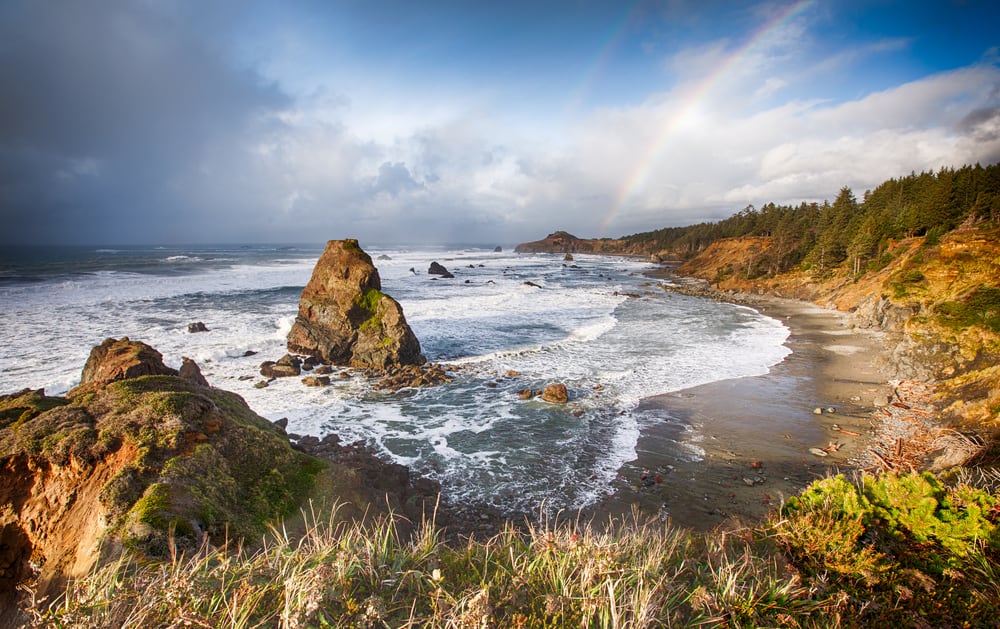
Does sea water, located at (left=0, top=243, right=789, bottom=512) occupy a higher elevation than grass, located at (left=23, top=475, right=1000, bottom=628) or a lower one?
lower

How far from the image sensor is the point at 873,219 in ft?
148

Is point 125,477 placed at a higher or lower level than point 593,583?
lower

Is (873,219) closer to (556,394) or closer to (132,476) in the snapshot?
(556,394)

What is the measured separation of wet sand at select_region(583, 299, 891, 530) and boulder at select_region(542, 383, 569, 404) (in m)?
2.78

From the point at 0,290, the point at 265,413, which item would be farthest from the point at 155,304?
the point at 265,413

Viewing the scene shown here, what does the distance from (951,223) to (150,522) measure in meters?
63.4

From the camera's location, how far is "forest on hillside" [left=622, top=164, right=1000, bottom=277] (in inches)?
1678

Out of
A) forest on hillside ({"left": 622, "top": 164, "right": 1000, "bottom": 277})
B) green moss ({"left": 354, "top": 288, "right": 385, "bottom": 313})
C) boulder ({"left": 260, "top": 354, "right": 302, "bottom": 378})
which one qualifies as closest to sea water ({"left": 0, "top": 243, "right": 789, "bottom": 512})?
boulder ({"left": 260, "top": 354, "right": 302, "bottom": 378})

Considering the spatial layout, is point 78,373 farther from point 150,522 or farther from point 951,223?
point 951,223

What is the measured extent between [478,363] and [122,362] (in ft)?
42.0

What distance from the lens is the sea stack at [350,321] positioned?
1964cm

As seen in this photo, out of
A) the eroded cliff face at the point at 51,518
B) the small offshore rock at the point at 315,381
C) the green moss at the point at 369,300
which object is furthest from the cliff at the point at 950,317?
the green moss at the point at 369,300

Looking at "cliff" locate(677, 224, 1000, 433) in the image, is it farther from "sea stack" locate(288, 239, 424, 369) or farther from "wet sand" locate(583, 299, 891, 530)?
"sea stack" locate(288, 239, 424, 369)

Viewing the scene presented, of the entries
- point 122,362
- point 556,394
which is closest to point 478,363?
point 556,394
